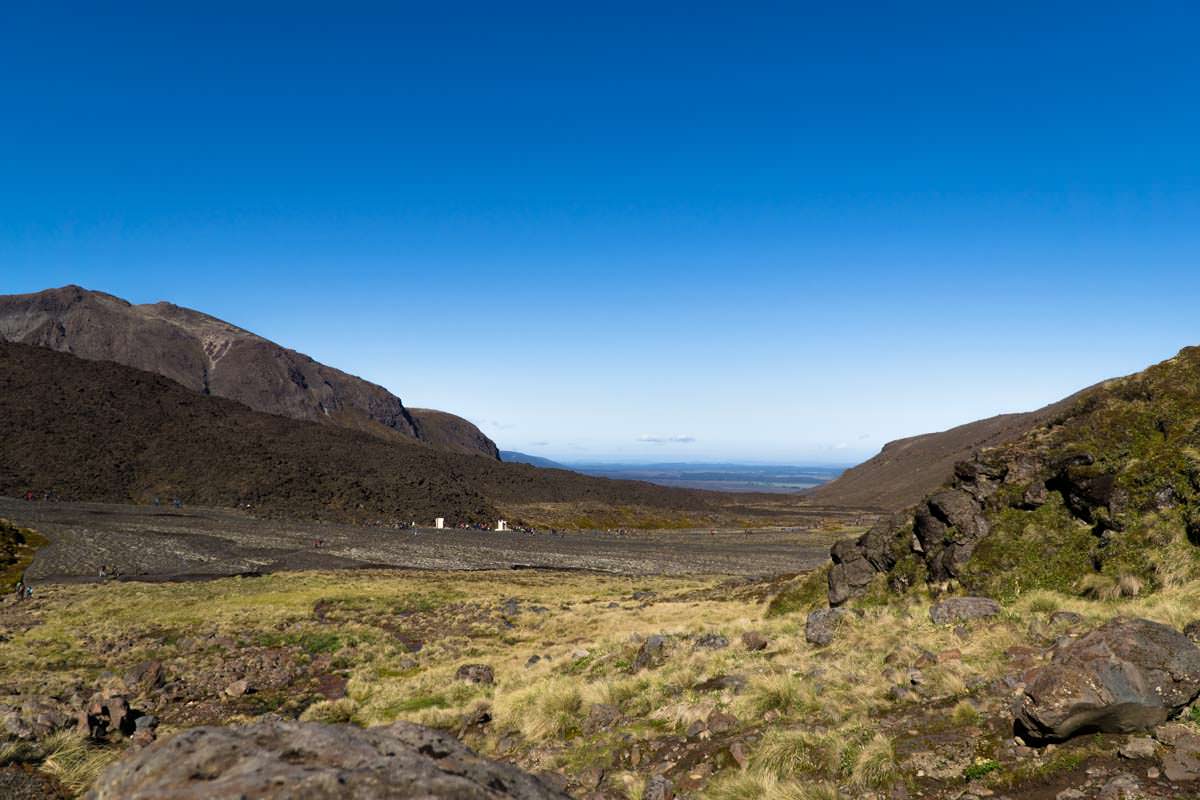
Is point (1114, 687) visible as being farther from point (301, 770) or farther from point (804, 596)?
point (804, 596)

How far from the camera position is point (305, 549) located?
76688 millimetres

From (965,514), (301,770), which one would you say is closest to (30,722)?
(301,770)

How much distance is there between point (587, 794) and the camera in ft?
36.0

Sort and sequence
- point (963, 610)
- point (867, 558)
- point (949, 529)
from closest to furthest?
point (963, 610) → point (949, 529) → point (867, 558)

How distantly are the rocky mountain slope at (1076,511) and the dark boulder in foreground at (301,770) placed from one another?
721 inches

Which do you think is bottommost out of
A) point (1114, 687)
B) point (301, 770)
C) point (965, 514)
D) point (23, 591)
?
point (23, 591)

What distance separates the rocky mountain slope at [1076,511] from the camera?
1742 centimetres

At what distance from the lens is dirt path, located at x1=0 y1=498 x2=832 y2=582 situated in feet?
203

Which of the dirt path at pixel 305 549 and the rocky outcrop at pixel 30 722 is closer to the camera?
the rocky outcrop at pixel 30 722

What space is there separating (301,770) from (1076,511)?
930 inches

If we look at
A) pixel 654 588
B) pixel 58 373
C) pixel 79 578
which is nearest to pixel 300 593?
pixel 79 578

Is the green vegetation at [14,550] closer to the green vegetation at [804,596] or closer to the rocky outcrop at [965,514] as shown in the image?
the green vegetation at [804,596]

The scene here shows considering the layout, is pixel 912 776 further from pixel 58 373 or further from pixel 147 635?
pixel 58 373

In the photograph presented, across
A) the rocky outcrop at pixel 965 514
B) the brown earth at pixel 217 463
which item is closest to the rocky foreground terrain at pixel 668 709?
the rocky outcrop at pixel 965 514
